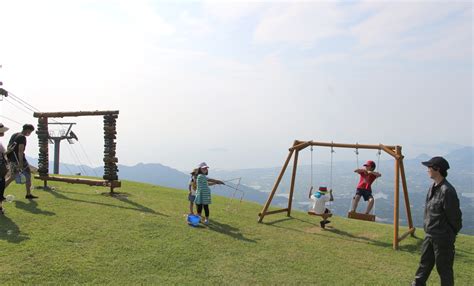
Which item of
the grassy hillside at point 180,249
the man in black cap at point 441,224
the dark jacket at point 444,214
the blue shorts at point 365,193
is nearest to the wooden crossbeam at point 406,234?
the grassy hillside at point 180,249

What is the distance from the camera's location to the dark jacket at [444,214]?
7418mm

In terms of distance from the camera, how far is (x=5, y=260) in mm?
8414

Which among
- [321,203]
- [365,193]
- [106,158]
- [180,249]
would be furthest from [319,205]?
[106,158]

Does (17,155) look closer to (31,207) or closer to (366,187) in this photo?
(31,207)

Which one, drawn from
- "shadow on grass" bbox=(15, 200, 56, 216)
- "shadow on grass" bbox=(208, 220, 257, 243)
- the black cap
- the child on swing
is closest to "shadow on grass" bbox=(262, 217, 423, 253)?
the child on swing

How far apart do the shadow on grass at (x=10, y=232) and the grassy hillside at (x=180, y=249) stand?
2 centimetres

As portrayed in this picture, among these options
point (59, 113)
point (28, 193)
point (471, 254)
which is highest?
point (59, 113)

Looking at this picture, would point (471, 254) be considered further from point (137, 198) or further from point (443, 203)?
point (137, 198)

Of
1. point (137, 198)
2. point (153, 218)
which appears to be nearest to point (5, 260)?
point (153, 218)

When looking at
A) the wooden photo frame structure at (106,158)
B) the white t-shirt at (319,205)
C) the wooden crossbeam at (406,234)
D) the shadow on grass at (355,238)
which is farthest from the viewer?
the wooden photo frame structure at (106,158)

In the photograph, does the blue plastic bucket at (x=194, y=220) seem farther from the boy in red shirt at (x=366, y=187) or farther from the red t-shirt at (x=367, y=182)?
the red t-shirt at (x=367, y=182)

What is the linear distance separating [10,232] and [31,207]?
2960 millimetres

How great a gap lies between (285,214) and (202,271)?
820 centimetres

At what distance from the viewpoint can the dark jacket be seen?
742 centimetres
